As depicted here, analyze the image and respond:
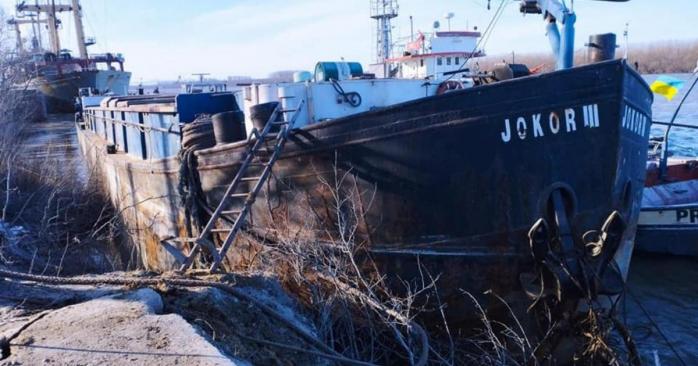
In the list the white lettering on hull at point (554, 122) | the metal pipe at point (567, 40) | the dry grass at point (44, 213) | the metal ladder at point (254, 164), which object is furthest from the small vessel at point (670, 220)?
the dry grass at point (44, 213)

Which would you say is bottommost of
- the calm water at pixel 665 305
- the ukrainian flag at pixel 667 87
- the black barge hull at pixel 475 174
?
the calm water at pixel 665 305

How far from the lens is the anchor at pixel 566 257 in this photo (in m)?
4.66

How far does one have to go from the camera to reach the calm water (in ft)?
23.8

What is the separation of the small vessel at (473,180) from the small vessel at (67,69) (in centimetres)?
4118

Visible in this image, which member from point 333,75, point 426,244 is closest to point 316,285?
point 426,244

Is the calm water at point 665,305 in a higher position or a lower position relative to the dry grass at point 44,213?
lower

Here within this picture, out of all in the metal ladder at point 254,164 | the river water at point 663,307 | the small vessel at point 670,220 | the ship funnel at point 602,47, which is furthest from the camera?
the small vessel at point 670,220

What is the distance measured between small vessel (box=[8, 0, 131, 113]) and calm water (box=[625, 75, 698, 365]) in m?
41.0

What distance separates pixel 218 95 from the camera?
9414mm

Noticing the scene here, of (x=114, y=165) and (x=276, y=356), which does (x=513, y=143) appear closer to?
(x=276, y=356)

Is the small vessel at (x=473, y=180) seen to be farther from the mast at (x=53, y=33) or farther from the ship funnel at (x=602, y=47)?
the mast at (x=53, y=33)

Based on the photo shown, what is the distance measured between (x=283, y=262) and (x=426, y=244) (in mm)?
1502

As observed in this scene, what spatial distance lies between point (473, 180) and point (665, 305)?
6.28 meters

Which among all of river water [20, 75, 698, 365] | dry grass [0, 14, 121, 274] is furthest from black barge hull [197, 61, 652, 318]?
dry grass [0, 14, 121, 274]
